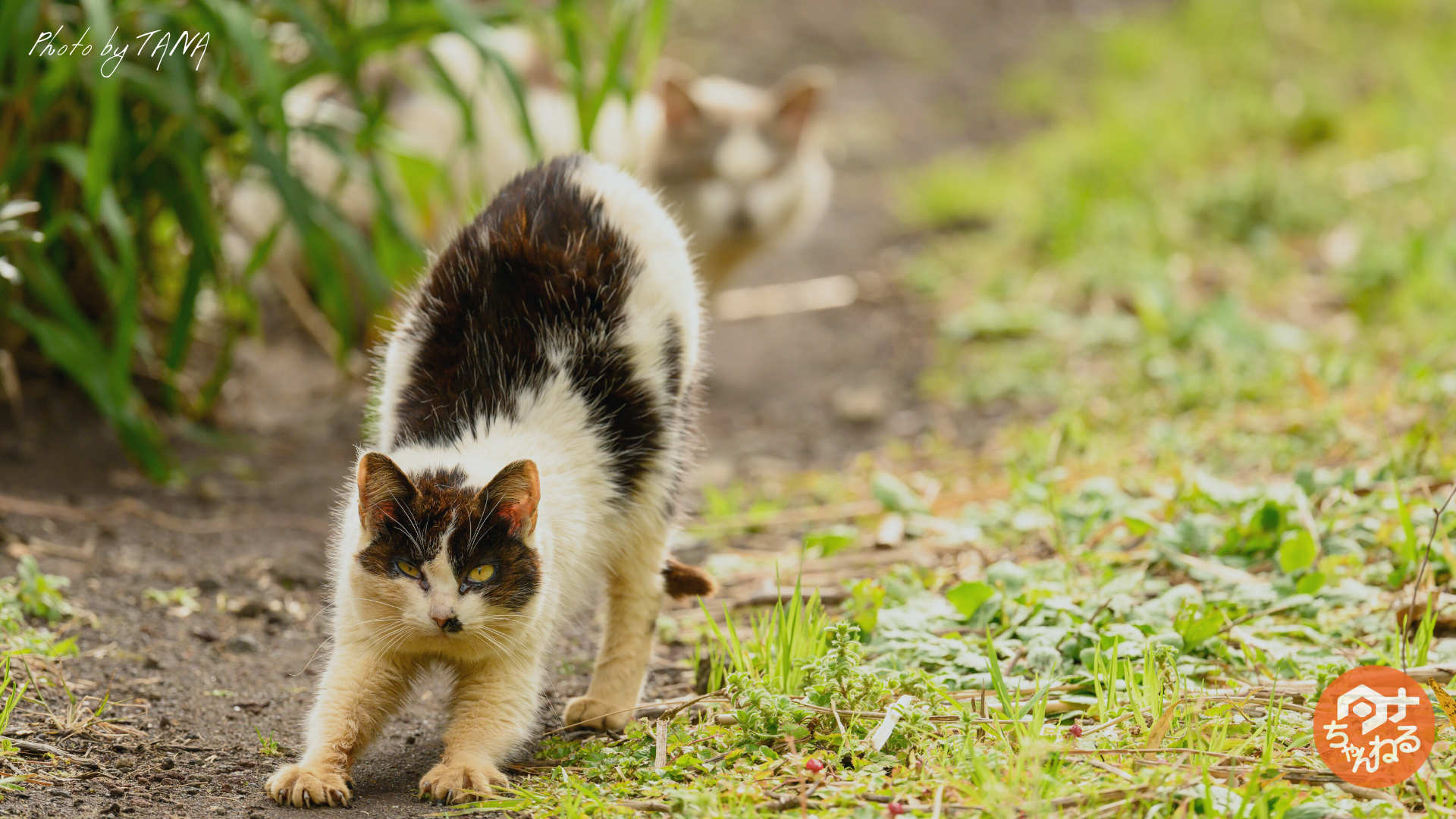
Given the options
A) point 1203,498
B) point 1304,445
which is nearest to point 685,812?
point 1203,498

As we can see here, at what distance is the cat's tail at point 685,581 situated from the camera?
308 centimetres

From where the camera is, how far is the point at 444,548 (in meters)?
2.47

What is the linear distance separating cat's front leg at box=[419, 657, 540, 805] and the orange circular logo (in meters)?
1.57

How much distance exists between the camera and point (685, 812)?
2.16m

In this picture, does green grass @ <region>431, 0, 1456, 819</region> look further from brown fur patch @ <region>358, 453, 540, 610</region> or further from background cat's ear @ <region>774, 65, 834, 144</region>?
background cat's ear @ <region>774, 65, 834, 144</region>

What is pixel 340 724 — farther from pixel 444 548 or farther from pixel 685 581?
pixel 685 581

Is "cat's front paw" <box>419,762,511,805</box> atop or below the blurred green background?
below

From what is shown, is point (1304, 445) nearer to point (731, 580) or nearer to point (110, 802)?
point (731, 580)

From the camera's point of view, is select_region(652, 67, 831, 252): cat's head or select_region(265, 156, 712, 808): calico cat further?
select_region(652, 67, 831, 252): cat's head

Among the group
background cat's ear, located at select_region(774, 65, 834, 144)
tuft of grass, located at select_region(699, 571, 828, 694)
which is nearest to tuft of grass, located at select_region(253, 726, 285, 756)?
tuft of grass, located at select_region(699, 571, 828, 694)

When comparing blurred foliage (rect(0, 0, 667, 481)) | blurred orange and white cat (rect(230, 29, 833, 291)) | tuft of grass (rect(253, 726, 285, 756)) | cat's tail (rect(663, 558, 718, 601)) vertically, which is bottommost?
tuft of grass (rect(253, 726, 285, 756))

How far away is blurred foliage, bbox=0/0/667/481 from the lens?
3631mm

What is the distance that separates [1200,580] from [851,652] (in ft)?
3.68

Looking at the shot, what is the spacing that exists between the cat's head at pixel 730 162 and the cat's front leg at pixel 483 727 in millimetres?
4003
